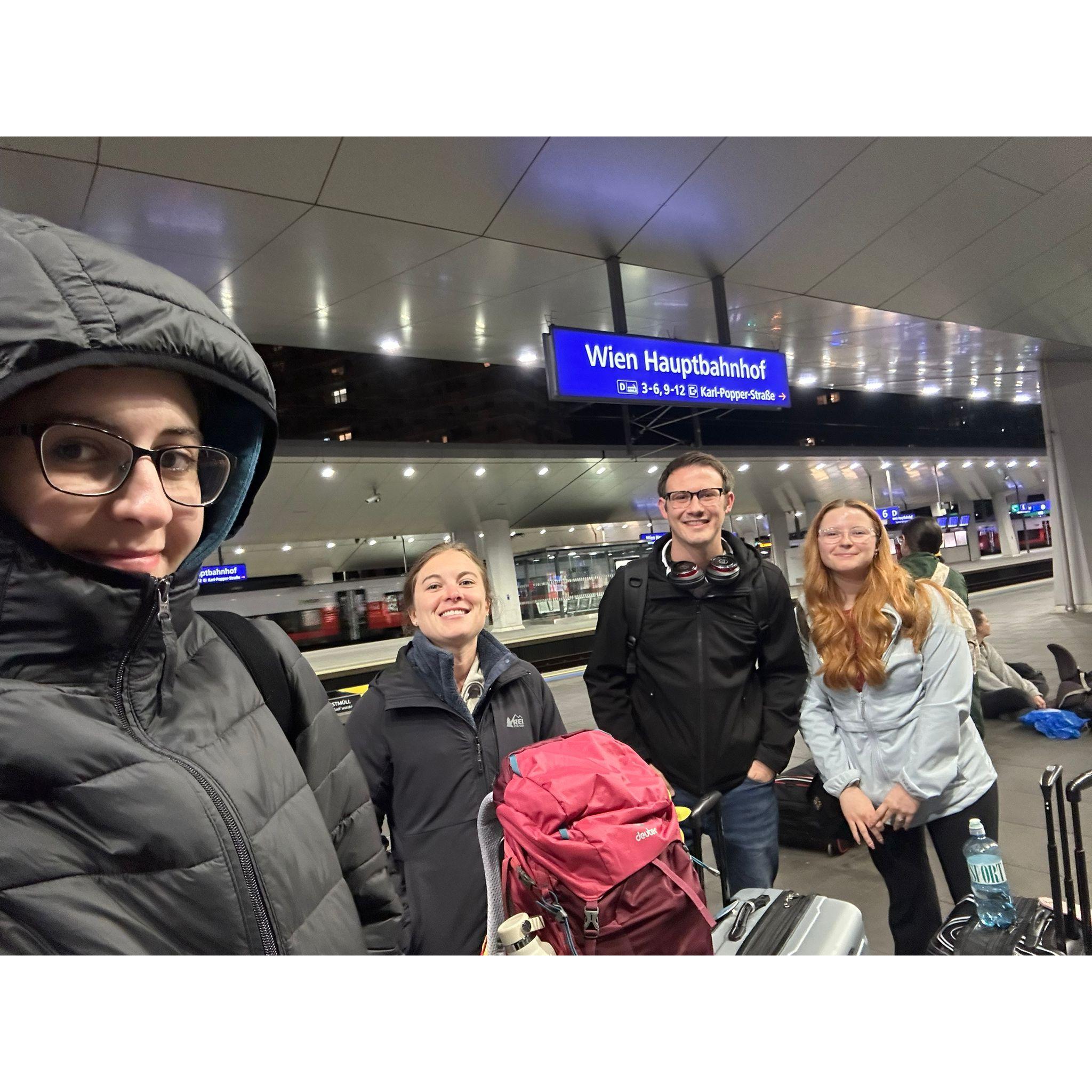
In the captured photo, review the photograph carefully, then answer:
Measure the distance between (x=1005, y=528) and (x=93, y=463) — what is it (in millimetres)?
41551

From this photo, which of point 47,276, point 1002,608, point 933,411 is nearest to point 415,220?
point 47,276

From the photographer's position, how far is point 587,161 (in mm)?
4316

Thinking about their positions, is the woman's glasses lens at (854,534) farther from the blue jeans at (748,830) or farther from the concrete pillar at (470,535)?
the concrete pillar at (470,535)

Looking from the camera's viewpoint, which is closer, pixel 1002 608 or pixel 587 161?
pixel 587 161

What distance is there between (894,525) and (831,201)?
75.3 ft

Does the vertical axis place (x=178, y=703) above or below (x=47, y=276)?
below

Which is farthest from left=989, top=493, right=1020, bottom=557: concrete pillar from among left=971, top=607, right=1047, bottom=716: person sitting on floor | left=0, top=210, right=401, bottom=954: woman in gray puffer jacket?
left=0, top=210, right=401, bottom=954: woman in gray puffer jacket

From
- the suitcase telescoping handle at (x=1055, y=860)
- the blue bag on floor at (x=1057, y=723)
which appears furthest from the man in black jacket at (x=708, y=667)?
the blue bag on floor at (x=1057, y=723)

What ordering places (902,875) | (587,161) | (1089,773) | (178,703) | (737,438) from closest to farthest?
(178,703), (1089,773), (902,875), (587,161), (737,438)

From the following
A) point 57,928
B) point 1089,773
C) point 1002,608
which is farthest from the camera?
point 1002,608

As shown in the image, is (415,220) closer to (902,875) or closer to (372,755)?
(372,755)

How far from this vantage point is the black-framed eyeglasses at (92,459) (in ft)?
2.77

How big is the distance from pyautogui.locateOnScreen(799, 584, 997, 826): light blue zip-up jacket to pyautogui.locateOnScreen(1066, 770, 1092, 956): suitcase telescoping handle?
222 millimetres

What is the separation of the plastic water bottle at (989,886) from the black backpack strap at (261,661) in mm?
2223
